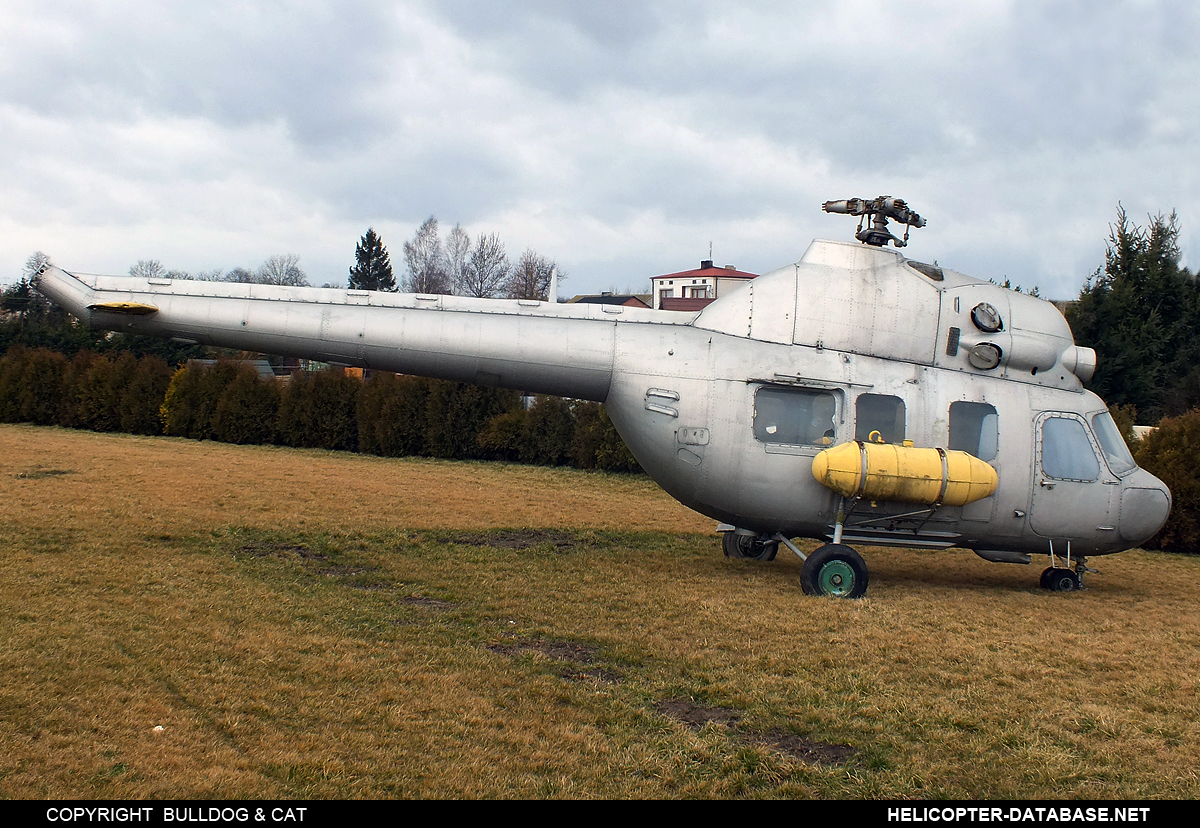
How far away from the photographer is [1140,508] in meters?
11.3

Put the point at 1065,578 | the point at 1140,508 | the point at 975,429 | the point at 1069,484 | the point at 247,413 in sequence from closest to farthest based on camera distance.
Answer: the point at 975,429
the point at 1069,484
the point at 1140,508
the point at 1065,578
the point at 247,413

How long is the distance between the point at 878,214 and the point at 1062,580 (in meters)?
5.36

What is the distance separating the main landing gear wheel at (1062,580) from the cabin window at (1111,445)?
5.05ft

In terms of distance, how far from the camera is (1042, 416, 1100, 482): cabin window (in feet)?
36.4

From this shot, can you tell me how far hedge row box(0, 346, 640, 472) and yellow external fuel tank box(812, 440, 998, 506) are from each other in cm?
1440

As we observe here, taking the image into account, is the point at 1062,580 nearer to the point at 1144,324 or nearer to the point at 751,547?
the point at 751,547

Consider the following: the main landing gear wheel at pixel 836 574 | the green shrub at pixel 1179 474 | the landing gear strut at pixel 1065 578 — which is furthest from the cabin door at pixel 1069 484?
the green shrub at pixel 1179 474

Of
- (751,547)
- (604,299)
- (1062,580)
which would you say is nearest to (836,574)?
(751,547)

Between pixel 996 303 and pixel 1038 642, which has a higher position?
pixel 996 303

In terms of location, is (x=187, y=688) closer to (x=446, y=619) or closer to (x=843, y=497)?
(x=446, y=619)

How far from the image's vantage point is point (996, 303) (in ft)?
37.7

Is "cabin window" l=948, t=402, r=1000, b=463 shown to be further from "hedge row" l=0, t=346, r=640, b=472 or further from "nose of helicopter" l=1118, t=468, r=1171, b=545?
"hedge row" l=0, t=346, r=640, b=472

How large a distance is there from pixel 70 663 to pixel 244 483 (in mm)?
12154
